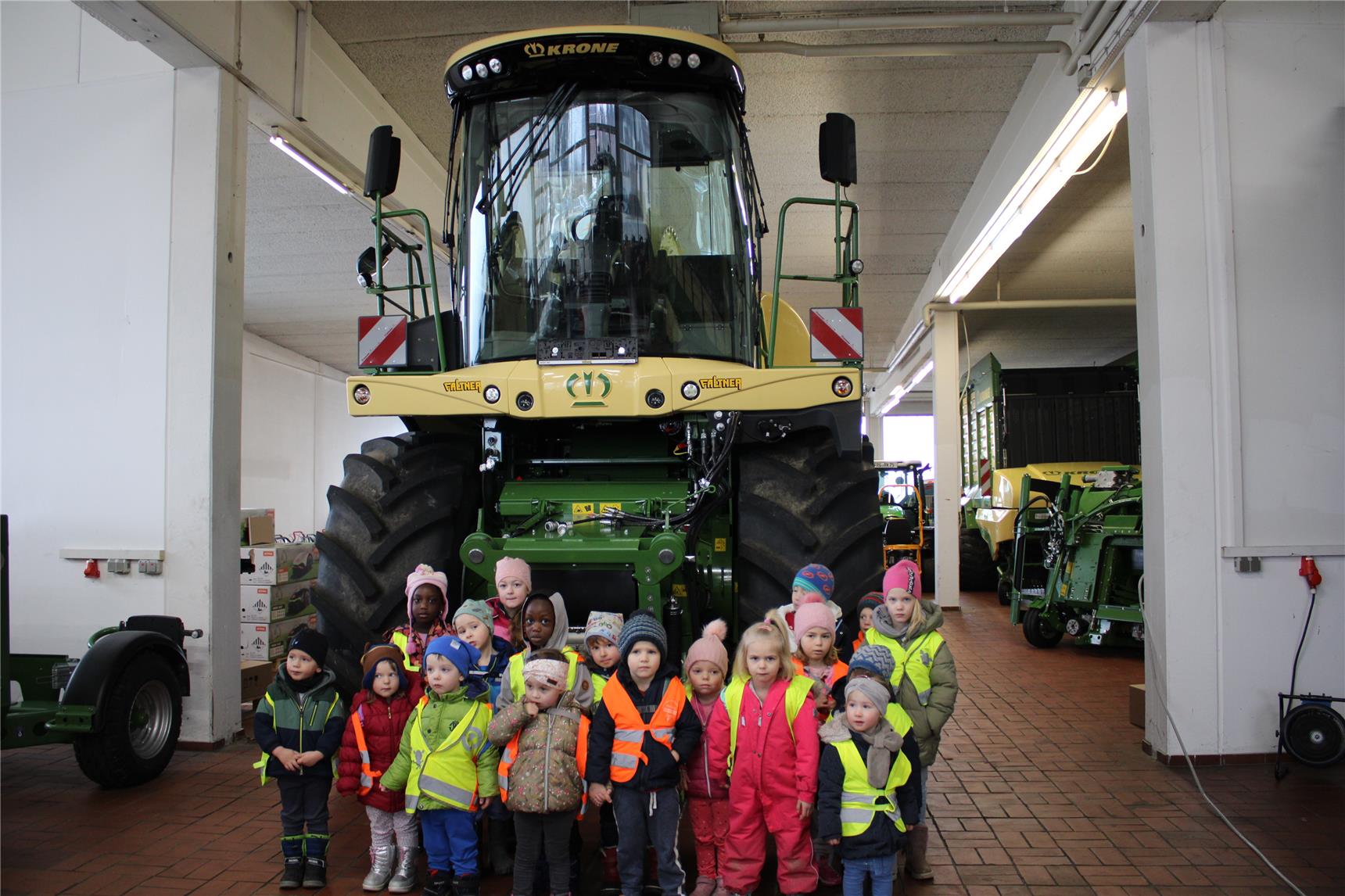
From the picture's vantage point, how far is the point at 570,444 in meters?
5.04

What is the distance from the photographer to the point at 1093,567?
8906mm

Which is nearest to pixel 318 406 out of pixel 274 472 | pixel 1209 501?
pixel 274 472

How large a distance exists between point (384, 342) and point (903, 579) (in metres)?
2.70

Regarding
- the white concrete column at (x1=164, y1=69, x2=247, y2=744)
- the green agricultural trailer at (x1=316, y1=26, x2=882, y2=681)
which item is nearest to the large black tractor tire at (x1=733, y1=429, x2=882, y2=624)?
the green agricultural trailer at (x1=316, y1=26, x2=882, y2=681)

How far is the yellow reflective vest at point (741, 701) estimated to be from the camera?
3.41m

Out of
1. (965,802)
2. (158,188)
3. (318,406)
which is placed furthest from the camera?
(318,406)

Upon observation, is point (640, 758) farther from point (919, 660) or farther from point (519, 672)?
point (919, 660)

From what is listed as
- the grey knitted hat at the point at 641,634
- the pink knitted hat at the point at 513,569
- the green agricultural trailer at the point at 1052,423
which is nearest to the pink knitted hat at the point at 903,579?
the grey knitted hat at the point at 641,634

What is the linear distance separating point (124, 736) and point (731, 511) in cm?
318

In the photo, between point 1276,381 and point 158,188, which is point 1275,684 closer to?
point 1276,381

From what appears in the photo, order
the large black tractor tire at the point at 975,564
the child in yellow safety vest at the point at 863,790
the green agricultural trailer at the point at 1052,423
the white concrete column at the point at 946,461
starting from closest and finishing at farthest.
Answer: the child in yellow safety vest at the point at 863,790
the white concrete column at the point at 946,461
the green agricultural trailer at the point at 1052,423
the large black tractor tire at the point at 975,564

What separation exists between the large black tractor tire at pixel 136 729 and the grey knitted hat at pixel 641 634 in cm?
287

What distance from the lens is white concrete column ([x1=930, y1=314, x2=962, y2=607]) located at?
12.4 meters

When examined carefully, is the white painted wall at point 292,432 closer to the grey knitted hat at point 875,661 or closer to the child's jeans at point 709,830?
the child's jeans at point 709,830
